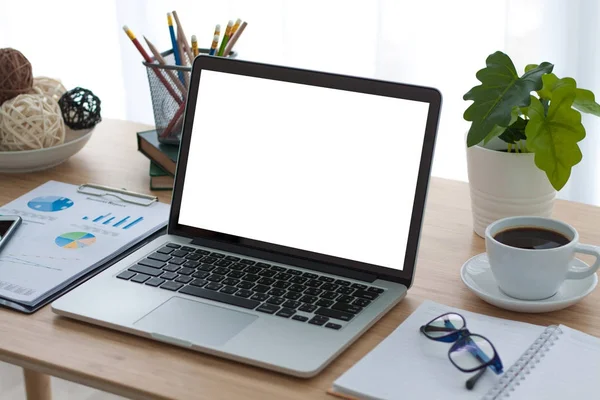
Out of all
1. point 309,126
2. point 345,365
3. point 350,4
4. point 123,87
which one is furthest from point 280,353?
point 123,87

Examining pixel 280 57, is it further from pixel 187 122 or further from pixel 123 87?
pixel 187 122

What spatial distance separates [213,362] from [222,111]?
0.35 metres

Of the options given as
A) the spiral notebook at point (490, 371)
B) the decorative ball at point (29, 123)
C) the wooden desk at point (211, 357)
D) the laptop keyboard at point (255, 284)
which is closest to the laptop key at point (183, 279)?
the laptop keyboard at point (255, 284)

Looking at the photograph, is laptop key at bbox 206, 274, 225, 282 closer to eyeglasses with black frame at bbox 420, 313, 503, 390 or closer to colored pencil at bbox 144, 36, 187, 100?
eyeglasses with black frame at bbox 420, 313, 503, 390

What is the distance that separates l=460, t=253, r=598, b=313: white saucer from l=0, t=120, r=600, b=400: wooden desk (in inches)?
0.5

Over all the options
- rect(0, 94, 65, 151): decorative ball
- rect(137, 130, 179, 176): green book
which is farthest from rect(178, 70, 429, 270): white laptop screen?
rect(0, 94, 65, 151): decorative ball

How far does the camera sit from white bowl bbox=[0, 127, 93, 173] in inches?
49.9

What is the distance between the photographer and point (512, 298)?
90 cm

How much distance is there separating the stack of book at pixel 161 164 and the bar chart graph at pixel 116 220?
12 centimetres

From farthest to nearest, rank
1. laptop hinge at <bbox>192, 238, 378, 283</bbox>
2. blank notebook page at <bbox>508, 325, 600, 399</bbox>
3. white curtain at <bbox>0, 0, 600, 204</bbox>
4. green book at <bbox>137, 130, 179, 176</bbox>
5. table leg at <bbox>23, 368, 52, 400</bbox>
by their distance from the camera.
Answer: white curtain at <bbox>0, 0, 600, 204</bbox>, table leg at <bbox>23, 368, 52, 400</bbox>, green book at <bbox>137, 130, 179, 176</bbox>, laptop hinge at <bbox>192, 238, 378, 283</bbox>, blank notebook page at <bbox>508, 325, 600, 399</bbox>

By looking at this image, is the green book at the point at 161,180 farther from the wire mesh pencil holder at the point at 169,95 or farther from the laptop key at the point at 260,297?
the laptop key at the point at 260,297

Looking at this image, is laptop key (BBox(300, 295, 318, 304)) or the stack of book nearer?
laptop key (BBox(300, 295, 318, 304))

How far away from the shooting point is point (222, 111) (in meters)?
1.03

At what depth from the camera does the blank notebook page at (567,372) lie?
0.73 m
